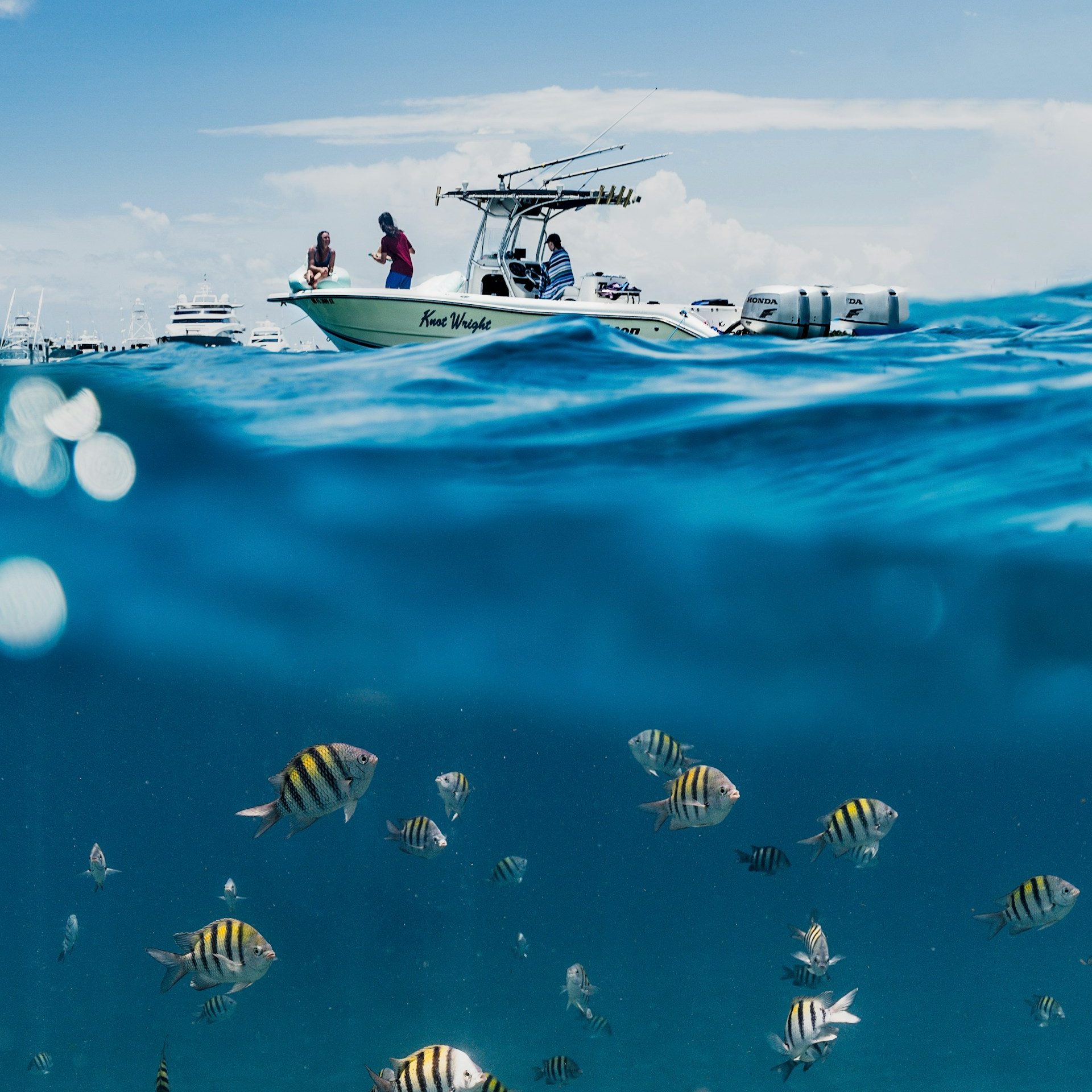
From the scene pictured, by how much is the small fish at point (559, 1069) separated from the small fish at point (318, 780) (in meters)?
2.41

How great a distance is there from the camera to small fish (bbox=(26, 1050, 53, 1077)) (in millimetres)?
6355

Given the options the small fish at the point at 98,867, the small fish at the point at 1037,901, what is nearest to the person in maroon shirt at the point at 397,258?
the small fish at the point at 98,867

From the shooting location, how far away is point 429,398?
11.7 m

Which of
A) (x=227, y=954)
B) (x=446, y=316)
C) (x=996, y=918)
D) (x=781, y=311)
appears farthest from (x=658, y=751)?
(x=446, y=316)

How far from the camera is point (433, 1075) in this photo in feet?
13.4

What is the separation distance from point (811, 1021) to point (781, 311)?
11.1 metres

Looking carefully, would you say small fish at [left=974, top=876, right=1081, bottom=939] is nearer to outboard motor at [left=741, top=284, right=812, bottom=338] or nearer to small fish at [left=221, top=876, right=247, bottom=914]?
small fish at [left=221, top=876, right=247, bottom=914]

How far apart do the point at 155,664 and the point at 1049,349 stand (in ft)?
62.5

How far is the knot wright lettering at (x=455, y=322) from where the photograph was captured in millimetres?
15406

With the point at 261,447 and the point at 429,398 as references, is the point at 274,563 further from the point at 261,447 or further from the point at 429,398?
the point at 429,398

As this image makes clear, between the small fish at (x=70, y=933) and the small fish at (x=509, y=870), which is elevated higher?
the small fish at (x=509, y=870)

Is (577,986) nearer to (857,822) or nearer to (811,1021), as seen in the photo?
(811,1021)

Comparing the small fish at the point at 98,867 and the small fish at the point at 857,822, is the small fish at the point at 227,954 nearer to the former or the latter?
the small fish at the point at 98,867

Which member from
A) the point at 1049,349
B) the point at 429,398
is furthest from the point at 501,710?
the point at 1049,349
